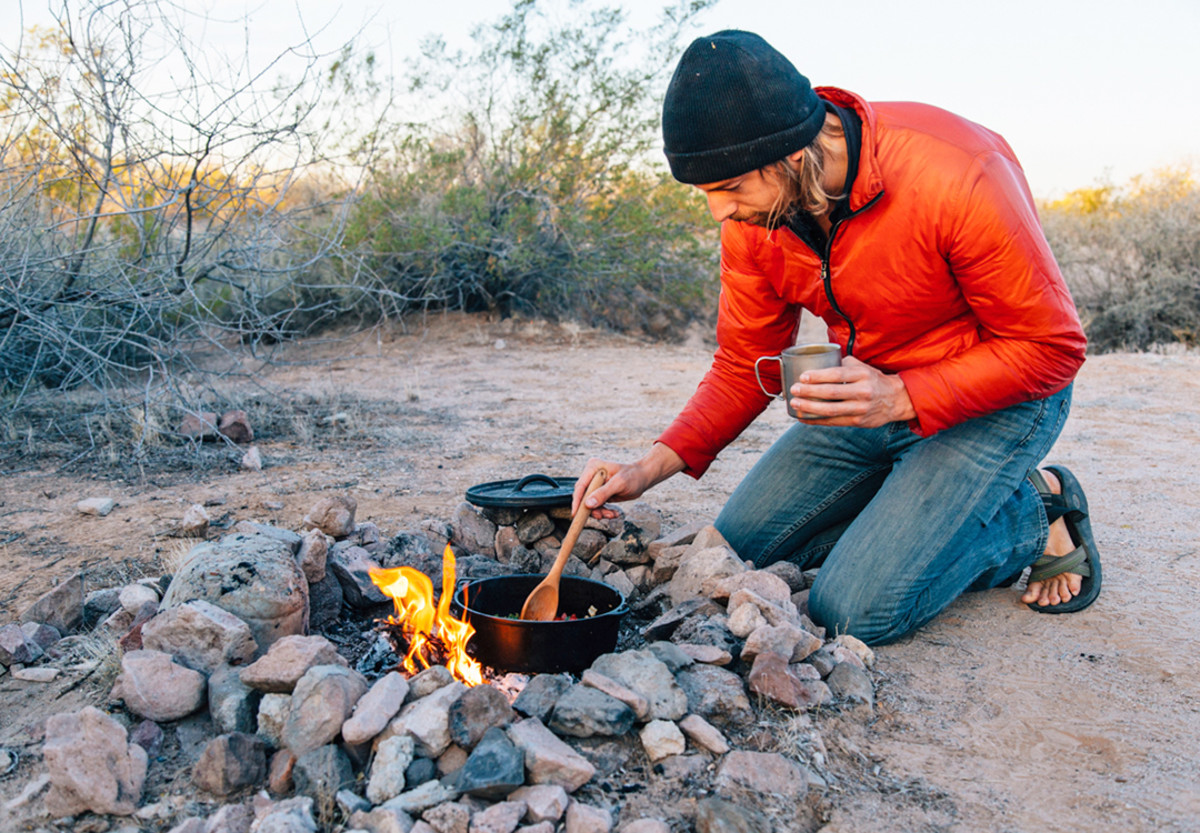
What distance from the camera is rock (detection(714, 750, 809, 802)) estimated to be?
5.45 ft

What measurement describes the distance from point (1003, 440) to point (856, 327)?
51 centimetres

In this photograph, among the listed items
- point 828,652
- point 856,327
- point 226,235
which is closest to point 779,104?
point 856,327

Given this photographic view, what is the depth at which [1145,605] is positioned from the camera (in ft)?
8.56

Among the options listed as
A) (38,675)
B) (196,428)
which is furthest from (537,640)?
(196,428)

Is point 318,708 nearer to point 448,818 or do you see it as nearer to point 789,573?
point 448,818

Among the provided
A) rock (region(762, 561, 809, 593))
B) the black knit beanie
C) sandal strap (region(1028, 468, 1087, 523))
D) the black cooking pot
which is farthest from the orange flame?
sandal strap (region(1028, 468, 1087, 523))

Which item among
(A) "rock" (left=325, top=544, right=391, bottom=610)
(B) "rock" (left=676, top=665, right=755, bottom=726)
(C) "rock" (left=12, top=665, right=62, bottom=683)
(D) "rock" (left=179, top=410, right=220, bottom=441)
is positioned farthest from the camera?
(D) "rock" (left=179, top=410, right=220, bottom=441)

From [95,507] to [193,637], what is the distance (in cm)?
189

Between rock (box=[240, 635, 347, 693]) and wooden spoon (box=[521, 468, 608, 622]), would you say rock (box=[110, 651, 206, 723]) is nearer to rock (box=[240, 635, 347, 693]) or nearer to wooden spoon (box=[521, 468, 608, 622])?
rock (box=[240, 635, 347, 693])

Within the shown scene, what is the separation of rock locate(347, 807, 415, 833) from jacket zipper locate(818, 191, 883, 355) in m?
1.62

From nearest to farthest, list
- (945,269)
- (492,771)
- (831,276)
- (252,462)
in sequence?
(492,771)
(945,269)
(831,276)
(252,462)

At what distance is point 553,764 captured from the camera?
162 cm

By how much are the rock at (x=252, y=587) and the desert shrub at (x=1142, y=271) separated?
962 cm

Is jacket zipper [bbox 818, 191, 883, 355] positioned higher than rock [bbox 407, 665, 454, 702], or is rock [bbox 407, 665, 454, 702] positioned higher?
jacket zipper [bbox 818, 191, 883, 355]
